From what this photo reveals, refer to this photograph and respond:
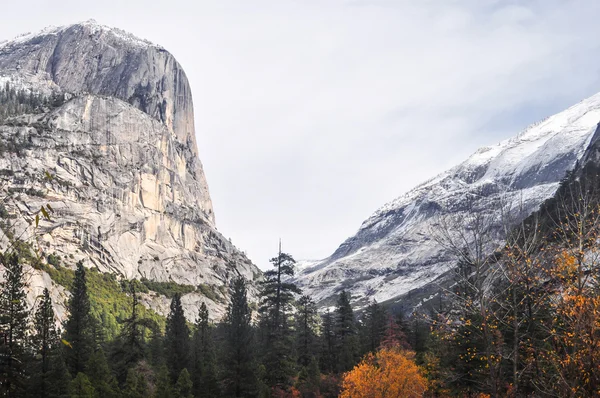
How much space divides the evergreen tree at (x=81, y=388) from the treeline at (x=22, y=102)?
156m

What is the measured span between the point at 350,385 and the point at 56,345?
84.9 feet

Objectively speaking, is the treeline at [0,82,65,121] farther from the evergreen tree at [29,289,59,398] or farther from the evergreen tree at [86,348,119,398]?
the evergreen tree at [86,348,119,398]

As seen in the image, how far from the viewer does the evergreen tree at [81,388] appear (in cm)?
3342

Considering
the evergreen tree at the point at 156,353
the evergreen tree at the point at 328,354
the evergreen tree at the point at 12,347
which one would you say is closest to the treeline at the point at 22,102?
the evergreen tree at the point at 156,353

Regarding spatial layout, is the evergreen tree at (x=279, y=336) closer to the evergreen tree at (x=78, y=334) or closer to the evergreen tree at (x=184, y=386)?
the evergreen tree at (x=184, y=386)

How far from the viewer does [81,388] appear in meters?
34.0

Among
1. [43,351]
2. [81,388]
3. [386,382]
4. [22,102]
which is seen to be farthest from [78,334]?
[22,102]

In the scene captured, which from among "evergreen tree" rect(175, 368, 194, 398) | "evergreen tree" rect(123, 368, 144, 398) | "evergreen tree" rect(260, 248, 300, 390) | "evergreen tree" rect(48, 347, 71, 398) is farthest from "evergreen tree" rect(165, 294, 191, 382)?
"evergreen tree" rect(48, 347, 71, 398)

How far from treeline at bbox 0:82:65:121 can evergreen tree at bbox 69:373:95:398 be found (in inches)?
6151

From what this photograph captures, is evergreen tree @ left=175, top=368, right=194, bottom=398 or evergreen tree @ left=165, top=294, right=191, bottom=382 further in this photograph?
evergreen tree @ left=165, top=294, right=191, bottom=382

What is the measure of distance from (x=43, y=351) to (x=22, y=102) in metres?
180

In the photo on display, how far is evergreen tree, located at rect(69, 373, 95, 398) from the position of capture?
33419mm

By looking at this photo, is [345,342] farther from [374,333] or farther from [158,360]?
[158,360]

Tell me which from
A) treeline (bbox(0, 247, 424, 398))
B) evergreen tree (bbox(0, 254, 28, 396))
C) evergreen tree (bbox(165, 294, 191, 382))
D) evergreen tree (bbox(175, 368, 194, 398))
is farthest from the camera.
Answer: evergreen tree (bbox(165, 294, 191, 382))
